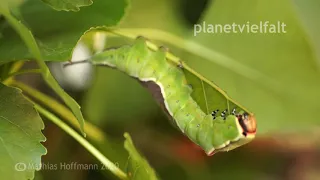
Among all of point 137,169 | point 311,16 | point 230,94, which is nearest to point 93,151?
point 137,169

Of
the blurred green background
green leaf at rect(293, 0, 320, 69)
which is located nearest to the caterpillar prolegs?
the blurred green background

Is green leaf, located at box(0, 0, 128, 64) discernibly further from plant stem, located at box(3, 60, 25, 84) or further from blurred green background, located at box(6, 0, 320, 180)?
blurred green background, located at box(6, 0, 320, 180)

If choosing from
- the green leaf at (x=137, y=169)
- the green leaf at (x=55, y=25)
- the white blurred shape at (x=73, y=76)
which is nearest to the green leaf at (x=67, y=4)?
the green leaf at (x=55, y=25)

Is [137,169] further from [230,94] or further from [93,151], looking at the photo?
[230,94]

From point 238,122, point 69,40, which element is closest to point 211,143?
point 238,122

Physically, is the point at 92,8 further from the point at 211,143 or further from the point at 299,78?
the point at 299,78

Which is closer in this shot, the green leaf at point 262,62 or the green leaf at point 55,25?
the green leaf at point 55,25

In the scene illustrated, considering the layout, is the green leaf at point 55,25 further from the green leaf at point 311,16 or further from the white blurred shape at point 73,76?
the green leaf at point 311,16
